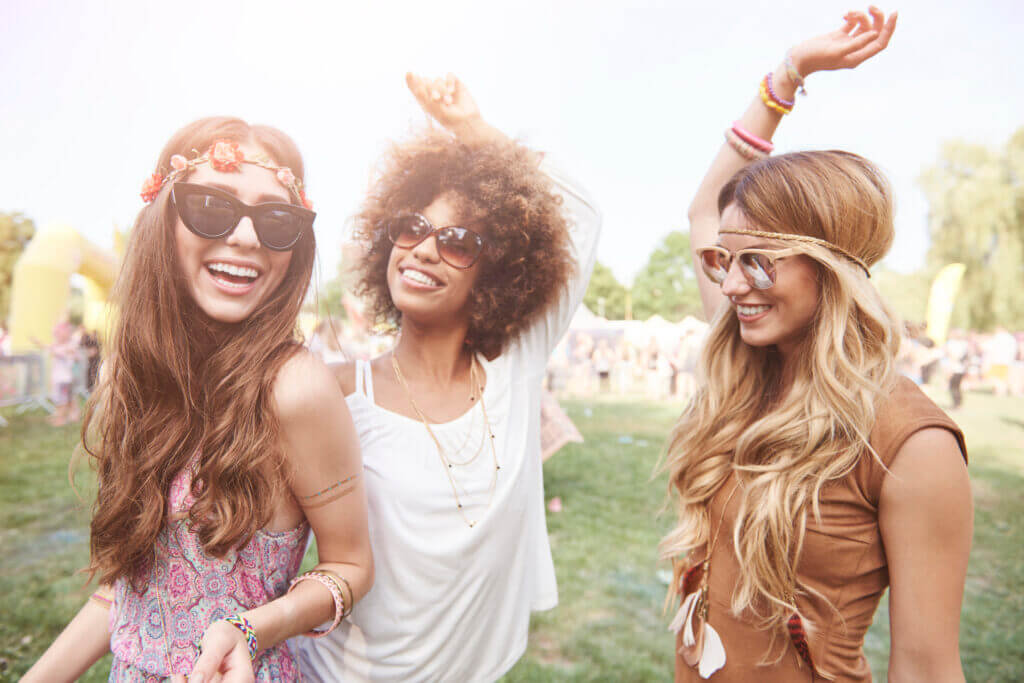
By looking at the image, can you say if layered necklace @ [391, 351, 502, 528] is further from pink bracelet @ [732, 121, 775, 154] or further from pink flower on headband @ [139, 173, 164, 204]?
pink bracelet @ [732, 121, 775, 154]

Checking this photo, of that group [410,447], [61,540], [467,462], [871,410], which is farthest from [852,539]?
[61,540]

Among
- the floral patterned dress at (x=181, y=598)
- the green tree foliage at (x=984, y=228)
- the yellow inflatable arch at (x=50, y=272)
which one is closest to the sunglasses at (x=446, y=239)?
the floral patterned dress at (x=181, y=598)

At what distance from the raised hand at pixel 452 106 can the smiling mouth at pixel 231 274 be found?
33.1 inches

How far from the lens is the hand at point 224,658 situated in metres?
1.05

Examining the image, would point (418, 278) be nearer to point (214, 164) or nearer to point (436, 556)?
point (214, 164)

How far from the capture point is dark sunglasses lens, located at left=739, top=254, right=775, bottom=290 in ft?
4.77

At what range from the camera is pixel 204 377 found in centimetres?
134

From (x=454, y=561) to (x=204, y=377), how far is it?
2.69 feet

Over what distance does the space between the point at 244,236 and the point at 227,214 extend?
6 cm

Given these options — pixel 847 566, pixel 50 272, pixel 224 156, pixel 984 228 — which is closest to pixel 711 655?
pixel 847 566

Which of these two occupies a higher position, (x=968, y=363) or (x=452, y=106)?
(x=452, y=106)

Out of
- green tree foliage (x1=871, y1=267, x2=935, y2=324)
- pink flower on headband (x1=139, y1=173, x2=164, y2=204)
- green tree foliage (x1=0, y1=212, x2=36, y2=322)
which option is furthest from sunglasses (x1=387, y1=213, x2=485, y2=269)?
green tree foliage (x1=0, y1=212, x2=36, y2=322)

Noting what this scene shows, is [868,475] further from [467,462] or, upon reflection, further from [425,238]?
[425,238]

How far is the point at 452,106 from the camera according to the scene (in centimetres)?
185
